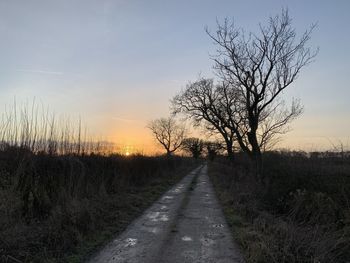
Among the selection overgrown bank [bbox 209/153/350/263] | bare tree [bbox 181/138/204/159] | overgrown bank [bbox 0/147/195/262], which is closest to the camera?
overgrown bank [bbox 209/153/350/263]

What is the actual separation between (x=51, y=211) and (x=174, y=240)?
3388mm

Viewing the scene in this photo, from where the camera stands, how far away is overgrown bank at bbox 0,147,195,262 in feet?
27.0

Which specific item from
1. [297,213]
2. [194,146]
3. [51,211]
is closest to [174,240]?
[51,211]

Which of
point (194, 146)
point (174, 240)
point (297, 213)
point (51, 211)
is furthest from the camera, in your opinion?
point (194, 146)

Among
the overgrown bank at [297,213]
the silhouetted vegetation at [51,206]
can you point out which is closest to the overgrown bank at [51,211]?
the silhouetted vegetation at [51,206]

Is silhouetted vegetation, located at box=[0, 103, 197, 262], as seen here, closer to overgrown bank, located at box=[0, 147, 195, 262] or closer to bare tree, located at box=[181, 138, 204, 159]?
overgrown bank, located at box=[0, 147, 195, 262]

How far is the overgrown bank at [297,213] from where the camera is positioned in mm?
7742

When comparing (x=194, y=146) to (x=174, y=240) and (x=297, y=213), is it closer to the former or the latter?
(x=297, y=213)

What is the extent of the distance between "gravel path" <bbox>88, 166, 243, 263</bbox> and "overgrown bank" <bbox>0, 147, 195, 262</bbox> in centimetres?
51

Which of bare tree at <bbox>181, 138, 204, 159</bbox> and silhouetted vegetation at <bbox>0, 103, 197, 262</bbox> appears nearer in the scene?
silhouetted vegetation at <bbox>0, 103, 197, 262</bbox>

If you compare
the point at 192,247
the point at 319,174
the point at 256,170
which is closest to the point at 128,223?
the point at 192,247

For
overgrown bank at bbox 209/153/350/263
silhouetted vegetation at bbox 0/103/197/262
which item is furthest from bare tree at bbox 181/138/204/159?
silhouetted vegetation at bbox 0/103/197/262

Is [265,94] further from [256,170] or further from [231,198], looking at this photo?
[231,198]

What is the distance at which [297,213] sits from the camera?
1435 cm
